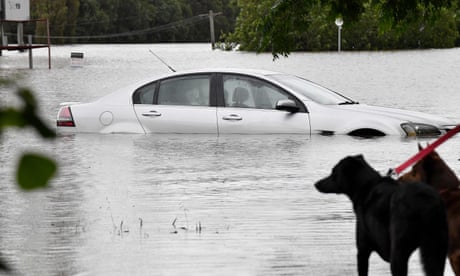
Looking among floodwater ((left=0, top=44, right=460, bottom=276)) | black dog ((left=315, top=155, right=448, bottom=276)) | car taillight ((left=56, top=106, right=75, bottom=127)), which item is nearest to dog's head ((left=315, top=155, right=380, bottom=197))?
black dog ((left=315, top=155, right=448, bottom=276))

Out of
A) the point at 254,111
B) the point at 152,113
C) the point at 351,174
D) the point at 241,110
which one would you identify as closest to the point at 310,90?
the point at 254,111

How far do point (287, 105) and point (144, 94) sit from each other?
213cm

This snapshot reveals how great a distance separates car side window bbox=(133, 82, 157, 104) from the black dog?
1047 cm

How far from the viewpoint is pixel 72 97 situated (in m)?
34.8

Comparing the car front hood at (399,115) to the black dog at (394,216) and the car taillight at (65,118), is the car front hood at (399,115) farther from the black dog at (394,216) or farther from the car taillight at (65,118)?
the black dog at (394,216)

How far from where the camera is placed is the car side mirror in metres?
15.0

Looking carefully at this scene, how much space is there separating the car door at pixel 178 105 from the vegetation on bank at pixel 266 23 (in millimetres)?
1143

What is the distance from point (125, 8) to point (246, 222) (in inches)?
6017

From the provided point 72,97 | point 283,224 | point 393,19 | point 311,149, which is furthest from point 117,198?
point 72,97

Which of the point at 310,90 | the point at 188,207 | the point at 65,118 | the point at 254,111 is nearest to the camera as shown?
the point at 188,207

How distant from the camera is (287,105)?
49.7 feet

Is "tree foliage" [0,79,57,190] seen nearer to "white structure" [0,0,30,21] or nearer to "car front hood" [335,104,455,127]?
"car front hood" [335,104,455,127]

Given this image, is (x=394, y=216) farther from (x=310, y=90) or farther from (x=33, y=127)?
(x=310, y=90)

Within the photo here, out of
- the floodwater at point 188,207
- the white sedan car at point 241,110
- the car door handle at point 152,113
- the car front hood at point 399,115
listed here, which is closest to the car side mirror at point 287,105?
the white sedan car at point 241,110
